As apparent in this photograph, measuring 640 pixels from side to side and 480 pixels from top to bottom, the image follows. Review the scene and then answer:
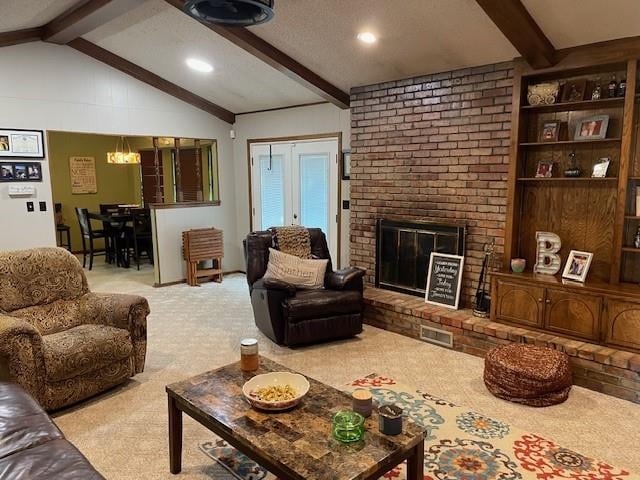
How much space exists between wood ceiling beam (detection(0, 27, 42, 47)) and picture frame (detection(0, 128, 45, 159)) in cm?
85

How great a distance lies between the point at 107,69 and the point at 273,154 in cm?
219

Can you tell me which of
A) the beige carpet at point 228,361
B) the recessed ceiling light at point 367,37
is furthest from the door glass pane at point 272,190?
the recessed ceiling light at point 367,37

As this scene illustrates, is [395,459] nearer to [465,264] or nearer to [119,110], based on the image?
[465,264]

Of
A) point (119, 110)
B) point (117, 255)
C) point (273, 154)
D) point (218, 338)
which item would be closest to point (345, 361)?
point (218, 338)

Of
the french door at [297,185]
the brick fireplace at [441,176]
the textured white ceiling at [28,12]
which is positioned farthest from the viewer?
the french door at [297,185]

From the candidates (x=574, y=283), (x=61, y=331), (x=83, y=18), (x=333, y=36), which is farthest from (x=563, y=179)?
(x=83, y=18)

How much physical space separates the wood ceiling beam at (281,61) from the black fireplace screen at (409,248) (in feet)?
4.72

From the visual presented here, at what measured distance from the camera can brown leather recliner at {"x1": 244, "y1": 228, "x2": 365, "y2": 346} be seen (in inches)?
151

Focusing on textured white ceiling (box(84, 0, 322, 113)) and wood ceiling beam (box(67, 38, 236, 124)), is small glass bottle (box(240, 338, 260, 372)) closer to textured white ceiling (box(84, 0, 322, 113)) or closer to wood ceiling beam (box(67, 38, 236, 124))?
textured white ceiling (box(84, 0, 322, 113))

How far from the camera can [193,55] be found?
192 inches

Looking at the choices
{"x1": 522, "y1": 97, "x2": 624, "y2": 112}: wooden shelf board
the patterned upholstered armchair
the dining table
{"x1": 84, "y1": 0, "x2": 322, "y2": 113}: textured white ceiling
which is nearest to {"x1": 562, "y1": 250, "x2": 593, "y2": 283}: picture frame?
{"x1": 522, "y1": 97, "x2": 624, "y2": 112}: wooden shelf board

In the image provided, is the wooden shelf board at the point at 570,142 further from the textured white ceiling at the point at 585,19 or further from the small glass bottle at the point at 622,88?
the textured white ceiling at the point at 585,19

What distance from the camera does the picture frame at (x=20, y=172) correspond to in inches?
188

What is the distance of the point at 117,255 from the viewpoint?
7594mm
